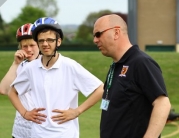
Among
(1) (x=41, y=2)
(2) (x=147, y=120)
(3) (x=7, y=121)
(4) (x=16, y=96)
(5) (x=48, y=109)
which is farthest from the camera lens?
(1) (x=41, y=2)

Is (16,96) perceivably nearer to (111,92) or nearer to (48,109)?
(48,109)

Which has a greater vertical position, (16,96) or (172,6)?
(16,96)

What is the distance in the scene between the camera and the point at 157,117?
4.58 m

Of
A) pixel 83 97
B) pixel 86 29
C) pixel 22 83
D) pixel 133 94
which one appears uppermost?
pixel 133 94

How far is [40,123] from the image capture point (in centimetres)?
605

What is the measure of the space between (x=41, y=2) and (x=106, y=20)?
11621cm

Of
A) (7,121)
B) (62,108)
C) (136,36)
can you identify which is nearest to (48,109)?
(62,108)

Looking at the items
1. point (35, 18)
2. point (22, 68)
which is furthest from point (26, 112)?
point (35, 18)

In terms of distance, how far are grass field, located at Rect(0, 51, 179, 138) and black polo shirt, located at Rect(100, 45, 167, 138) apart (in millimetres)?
8279

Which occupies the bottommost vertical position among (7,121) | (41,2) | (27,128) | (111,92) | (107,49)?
(41,2)

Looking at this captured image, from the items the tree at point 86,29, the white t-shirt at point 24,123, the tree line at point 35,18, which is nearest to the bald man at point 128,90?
the white t-shirt at point 24,123

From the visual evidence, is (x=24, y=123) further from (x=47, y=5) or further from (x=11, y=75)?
(x=47, y=5)

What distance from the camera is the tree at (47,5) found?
115 meters

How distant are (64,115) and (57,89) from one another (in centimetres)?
27
